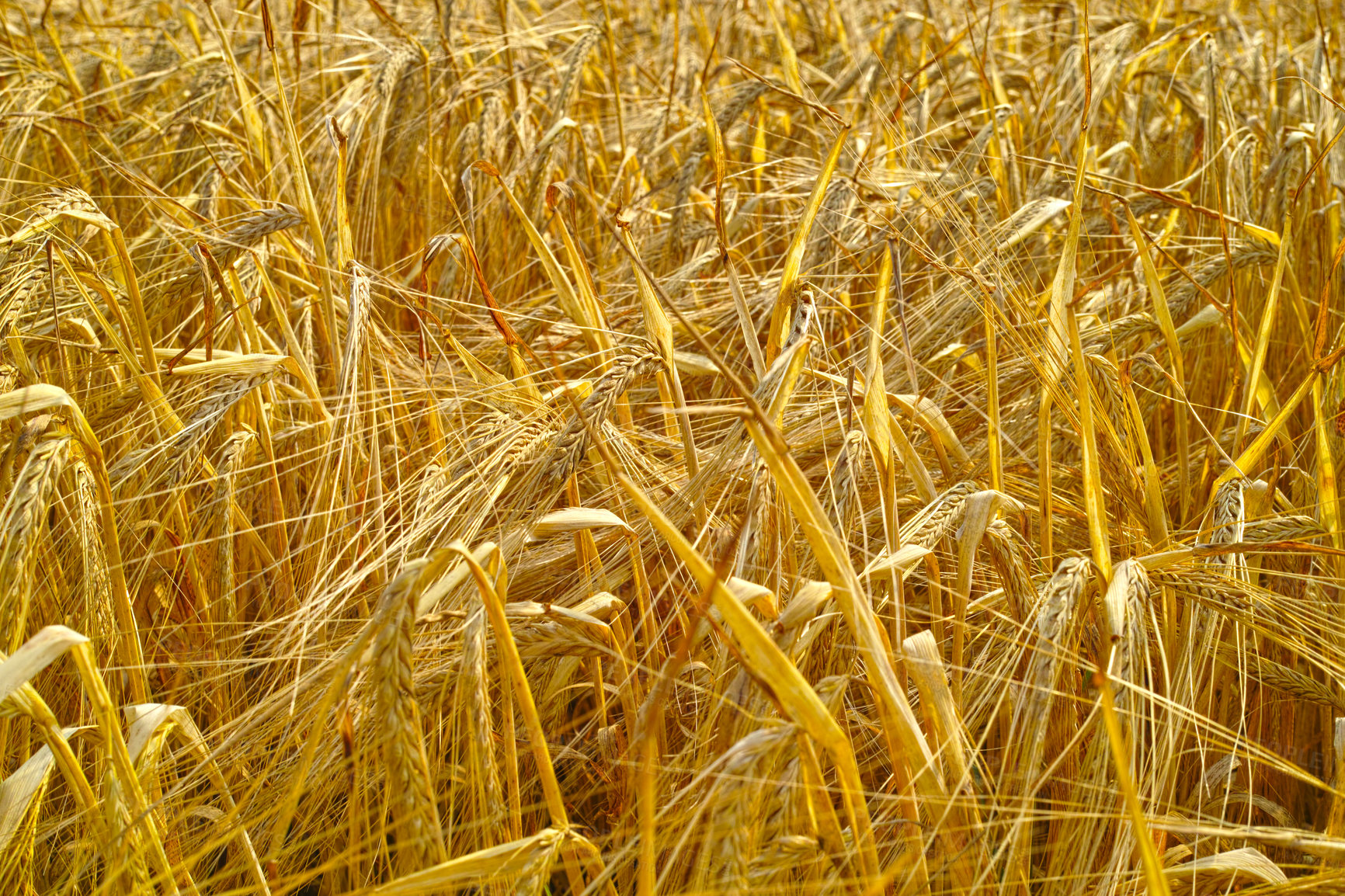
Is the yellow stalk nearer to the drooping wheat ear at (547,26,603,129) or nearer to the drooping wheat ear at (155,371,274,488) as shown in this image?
the drooping wheat ear at (155,371,274,488)

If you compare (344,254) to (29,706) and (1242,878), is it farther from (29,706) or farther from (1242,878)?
(1242,878)

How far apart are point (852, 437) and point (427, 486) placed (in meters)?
0.42

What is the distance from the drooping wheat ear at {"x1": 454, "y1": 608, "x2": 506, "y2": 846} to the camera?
0.74 metres

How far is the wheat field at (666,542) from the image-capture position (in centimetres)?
74

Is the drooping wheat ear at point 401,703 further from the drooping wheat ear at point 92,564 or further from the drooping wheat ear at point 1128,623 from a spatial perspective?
the drooping wheat ear at point 1128,623

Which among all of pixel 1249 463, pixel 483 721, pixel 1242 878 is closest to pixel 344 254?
pixel 483 721

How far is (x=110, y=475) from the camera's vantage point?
3.34ft

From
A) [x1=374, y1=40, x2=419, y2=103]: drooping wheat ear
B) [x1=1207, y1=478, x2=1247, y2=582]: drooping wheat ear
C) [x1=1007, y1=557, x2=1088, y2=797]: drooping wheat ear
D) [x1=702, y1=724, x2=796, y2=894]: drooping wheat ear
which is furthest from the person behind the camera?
[x1=374, y1=40, x2=419, y2=103]: drooping wheat ear

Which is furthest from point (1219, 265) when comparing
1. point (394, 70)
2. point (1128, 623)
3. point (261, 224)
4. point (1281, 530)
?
point (394, 70)

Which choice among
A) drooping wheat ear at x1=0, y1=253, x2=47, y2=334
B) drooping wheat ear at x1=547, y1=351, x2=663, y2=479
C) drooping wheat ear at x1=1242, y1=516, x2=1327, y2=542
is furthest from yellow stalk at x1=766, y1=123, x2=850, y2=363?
drooping wheat ear at x1=0, y1=253, x2=47, y2=334

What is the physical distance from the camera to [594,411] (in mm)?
849

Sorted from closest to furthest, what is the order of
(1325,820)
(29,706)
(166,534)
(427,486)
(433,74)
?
(29,706) < (427,486) < (1325,820) < (166,534) < (433,74)

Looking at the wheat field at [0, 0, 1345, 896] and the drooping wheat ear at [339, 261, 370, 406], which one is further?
the drooping wheat ear at [339, 261, 370, 406]

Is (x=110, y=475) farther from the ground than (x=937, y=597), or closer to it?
farther from the ground
